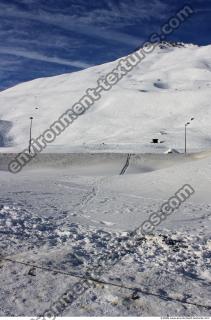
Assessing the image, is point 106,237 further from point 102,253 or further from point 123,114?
point 123,114

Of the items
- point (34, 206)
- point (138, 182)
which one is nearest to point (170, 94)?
point (138, 182)

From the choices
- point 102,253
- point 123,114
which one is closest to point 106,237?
point 102,253

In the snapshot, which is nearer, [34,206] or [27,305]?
[27,305]

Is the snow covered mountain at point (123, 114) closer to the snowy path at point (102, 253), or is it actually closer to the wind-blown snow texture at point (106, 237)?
the wind-blown snow texture at point (106, 237)

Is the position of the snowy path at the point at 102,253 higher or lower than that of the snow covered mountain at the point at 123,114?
lower

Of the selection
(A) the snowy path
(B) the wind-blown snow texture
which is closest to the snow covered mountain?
(B) the wind-blown snow texture

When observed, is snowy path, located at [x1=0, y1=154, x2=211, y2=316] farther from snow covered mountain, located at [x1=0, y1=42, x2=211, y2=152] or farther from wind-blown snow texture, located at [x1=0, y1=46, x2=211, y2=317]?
snow covered mountain, located at [x1=0, y1=42, x2=211, y2=152]

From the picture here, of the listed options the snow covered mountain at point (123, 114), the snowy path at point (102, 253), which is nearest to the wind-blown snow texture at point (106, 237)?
the snowy path at point (102, 253)

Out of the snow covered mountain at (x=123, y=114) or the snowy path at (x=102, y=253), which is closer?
the snowy path at (x=102, y=253)

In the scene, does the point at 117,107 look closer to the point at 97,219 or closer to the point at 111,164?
the point at 111,164

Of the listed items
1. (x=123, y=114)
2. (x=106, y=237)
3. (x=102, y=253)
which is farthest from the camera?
(x=123, y=114)

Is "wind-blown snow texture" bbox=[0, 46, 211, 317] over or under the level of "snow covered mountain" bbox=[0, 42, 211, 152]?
under

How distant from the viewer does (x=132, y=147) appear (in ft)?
209

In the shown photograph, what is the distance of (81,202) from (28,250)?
7.84 meters
